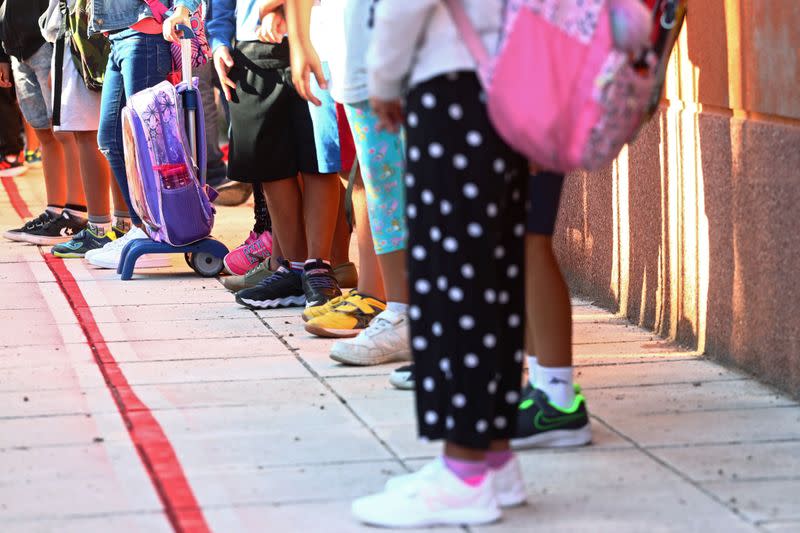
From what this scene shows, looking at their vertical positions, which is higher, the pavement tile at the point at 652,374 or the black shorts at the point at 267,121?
the black shorts at the point at 267,121

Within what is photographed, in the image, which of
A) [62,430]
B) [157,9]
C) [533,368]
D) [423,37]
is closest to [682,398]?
[533,368]

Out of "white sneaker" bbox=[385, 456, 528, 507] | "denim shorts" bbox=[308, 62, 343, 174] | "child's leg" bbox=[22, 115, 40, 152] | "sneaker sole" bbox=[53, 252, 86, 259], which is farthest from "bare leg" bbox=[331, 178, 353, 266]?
"child's leg" bbox=[22, 115, 40, 152]

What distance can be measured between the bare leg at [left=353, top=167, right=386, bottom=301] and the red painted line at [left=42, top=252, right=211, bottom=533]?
1.05 m

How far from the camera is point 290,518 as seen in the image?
11.3 ft

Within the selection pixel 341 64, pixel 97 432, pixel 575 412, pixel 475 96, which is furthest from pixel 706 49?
pixel 97 432

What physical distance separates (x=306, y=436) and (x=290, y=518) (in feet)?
2.51

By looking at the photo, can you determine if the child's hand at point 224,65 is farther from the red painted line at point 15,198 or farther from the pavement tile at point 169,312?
the red painted line at point 15,198

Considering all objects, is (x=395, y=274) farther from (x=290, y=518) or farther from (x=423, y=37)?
Answer: (x=423, y=37)

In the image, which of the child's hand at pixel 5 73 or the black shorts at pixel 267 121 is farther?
the child's hand at pixel 5 73

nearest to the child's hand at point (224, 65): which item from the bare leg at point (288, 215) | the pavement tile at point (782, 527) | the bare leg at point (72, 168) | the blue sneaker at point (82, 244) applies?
the bare leg at point (288, 215)

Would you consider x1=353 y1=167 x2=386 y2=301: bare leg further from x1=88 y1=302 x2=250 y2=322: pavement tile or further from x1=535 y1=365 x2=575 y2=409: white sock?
x1=535 y1=365 x2=575 y2=409: white sock

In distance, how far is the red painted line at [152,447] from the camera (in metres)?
3.48

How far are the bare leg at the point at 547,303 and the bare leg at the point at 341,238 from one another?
111 inches

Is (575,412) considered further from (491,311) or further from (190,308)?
(190,308)
